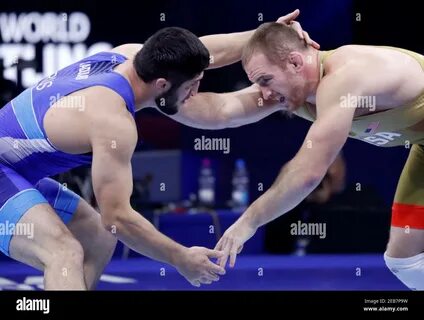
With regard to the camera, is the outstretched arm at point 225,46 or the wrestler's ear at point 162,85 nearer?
the wrestler's ear at point 162,85

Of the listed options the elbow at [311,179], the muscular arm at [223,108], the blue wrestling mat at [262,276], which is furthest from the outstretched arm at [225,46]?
the blue wrestling mat at [262,276]

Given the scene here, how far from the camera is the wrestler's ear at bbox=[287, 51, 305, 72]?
4.05 metres

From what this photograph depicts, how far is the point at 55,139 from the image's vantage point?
12.5ft

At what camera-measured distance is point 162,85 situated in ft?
12.9

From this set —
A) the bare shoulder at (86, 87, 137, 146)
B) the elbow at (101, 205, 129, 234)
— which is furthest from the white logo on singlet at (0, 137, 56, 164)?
the elbow at (101, 205, 129, 234)

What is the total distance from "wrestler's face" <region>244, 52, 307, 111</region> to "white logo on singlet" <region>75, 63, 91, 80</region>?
2.31 feet

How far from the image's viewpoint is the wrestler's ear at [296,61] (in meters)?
4.05

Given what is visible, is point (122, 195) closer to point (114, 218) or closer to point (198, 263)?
point (114, 218)

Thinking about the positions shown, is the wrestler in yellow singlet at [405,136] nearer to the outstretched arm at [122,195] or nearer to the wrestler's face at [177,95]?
the wrestler's face at [177,95]

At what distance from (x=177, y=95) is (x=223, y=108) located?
480mm

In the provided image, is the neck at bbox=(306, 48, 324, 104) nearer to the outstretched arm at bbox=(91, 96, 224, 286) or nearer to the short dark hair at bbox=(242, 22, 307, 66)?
the short dark hair at bbox=(242, 22, 307, 66)

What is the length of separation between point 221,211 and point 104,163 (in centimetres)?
326

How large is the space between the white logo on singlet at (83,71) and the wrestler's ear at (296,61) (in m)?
0.86

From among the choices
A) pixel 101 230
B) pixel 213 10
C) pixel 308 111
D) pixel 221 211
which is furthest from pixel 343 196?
pixel 101 230
